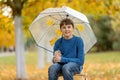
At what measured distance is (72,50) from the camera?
8977 mm

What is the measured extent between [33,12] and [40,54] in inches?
191

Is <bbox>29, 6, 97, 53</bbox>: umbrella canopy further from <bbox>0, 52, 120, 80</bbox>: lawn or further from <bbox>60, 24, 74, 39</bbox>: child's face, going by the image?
<bbox>0, 52, 120, 80</bbox>: lawn

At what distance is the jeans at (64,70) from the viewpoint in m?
8.50

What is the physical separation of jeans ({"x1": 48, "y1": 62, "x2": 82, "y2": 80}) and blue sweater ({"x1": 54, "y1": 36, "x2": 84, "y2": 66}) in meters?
0.11

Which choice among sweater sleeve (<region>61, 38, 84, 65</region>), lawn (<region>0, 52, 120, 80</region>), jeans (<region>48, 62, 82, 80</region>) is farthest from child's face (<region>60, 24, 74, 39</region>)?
lawn (<region>0, 52, 120, 80</region>)

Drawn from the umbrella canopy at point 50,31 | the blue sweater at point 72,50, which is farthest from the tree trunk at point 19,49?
the blue sweater at point 72,50

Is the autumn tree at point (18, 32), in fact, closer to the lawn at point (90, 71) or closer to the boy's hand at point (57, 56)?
the lawn at point (90, 71)

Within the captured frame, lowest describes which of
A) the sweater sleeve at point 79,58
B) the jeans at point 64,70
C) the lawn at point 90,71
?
the lawn at point 90,71

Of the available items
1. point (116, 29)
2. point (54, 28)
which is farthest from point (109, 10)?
point (116, 29)

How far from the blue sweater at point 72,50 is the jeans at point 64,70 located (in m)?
0.11

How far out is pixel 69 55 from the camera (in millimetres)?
8977

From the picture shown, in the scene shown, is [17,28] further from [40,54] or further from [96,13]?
[40,54]

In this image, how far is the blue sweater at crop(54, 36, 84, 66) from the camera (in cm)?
881

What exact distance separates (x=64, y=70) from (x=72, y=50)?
0.59 metres
